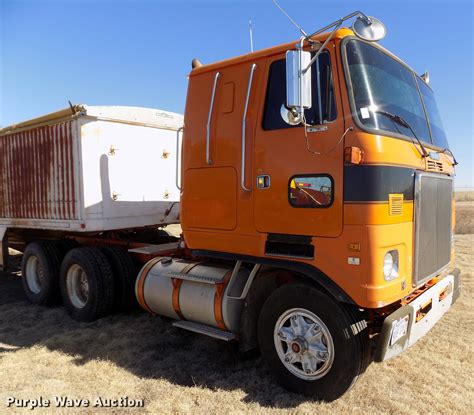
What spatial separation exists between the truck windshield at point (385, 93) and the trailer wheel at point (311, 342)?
5.06 feet

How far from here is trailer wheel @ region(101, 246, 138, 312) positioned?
229 inches

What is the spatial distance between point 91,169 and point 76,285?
179 cm

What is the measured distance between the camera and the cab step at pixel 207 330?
408 centimetres

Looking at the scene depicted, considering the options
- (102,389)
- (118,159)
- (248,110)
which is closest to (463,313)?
(248,110)

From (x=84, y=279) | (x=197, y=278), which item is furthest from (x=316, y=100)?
(x=84, y=279)

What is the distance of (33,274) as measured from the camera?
7.07 meters

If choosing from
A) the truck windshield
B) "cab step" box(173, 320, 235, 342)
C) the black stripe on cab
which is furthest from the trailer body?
the black stripe on cab

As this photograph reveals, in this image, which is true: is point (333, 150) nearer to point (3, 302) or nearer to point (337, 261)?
point (337, 261)

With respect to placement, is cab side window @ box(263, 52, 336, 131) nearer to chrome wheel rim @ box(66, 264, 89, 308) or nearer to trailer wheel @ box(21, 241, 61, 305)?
chrome wheel rim @ box(66, 264, 89, 308)

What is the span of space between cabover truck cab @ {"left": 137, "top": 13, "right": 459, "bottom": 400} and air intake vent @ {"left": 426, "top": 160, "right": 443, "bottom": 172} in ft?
0.10

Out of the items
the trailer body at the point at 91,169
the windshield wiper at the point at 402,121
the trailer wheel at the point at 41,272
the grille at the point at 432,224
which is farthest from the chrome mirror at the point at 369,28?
the trailer wheel at the point at 41,272

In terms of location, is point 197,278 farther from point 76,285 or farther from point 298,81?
point 76,285

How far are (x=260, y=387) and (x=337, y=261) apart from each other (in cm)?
144

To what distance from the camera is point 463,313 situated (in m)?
5.61
